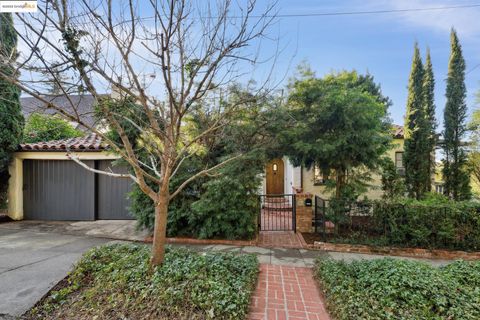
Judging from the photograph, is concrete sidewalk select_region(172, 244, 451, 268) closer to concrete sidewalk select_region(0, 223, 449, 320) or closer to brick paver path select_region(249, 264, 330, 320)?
concrete sidewalk select_region(0, 223, 449, 320)

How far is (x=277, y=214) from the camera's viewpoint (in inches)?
345

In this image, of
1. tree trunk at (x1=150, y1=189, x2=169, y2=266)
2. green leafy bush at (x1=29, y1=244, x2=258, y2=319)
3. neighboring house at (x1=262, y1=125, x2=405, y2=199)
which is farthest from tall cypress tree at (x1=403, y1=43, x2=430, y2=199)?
tree trunk at (x1=150, y1=189, x2=169, y2=266)

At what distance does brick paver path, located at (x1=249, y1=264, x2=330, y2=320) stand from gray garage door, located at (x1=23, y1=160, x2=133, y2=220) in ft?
20.0

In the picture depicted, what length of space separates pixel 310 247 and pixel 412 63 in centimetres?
774

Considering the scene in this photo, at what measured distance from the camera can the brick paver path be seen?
277cm

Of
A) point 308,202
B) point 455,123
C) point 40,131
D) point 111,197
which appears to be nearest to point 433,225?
point 308,202

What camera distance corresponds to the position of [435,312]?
2.58m

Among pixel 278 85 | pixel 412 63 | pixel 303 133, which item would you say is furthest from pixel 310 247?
pixel 412 63

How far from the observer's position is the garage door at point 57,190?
7.85 meters

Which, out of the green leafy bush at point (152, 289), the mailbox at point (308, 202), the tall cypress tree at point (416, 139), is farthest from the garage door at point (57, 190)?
the tall cypress tree at point (416, 139)

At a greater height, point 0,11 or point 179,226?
point 0,11

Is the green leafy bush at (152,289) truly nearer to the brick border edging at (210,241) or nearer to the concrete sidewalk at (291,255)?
the concrete sidewalk at (291,255)

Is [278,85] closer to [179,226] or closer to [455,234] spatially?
[179,226]

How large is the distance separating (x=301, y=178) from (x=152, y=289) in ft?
27.0
